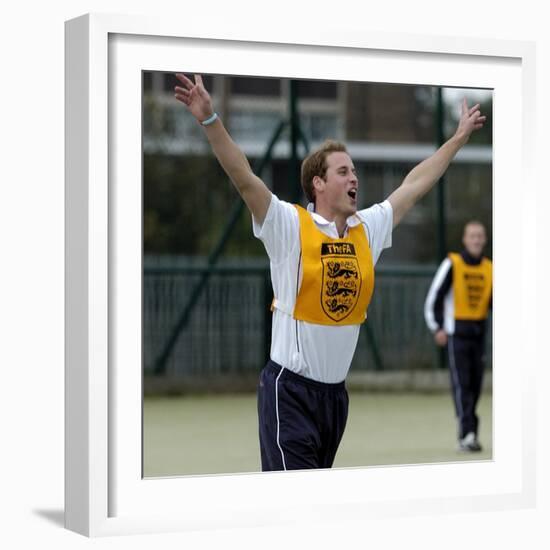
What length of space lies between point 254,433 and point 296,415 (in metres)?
5.49

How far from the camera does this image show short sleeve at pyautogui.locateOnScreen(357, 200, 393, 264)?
7777 millimetres

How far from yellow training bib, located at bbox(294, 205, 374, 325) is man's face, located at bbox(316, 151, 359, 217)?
0.15m

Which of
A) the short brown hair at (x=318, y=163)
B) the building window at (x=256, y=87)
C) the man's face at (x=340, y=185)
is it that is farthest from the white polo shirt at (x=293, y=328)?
the building window at (x=256, y=87)

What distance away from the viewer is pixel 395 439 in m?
12.4

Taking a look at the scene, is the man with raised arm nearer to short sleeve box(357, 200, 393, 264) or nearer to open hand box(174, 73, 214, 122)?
short sleeve box(357, 200, 393, 264)

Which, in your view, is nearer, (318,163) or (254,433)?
(318,163)

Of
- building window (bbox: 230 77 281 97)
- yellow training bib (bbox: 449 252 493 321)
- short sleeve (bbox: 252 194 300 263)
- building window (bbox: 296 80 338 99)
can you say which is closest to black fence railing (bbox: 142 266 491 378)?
yellow training bib (bbox: 449 252 493 321)

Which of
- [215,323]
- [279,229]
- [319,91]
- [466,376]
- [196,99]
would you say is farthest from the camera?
[319,91]

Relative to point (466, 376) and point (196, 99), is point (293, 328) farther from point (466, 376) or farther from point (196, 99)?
point (466, 376)

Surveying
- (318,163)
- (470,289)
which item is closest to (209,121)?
(318,163)

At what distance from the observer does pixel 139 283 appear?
729 cm

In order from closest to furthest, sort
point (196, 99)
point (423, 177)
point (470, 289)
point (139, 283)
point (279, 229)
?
point (196, 99), point (139, 283), point (279, 229), point (423, 177), point (470, 289)

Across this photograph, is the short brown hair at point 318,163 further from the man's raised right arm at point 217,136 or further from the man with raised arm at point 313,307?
the man's raised right arm at point 217,136
